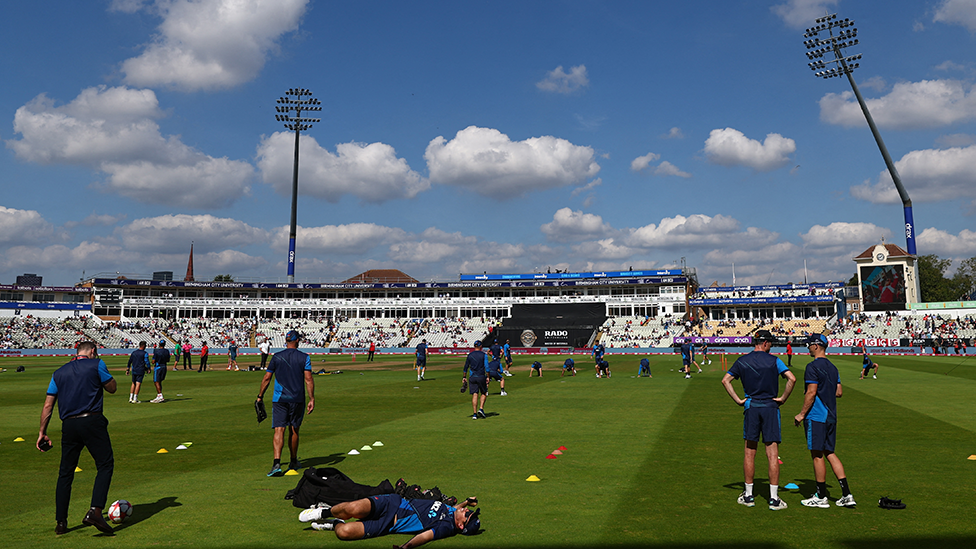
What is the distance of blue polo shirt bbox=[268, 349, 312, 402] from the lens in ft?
31.2

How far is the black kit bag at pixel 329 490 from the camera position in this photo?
22.8 feet

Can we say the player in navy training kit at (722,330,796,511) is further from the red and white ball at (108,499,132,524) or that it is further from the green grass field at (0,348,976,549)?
the red and white ball at (108,499,132,524)

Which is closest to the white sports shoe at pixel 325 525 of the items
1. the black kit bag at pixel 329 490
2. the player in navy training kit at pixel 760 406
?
the black kit bag at pixel 329 490

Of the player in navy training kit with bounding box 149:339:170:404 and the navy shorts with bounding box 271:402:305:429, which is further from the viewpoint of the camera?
the player in navy training kit with bounding box 149:339:170:404

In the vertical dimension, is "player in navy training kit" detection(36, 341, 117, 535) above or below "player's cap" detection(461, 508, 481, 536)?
above

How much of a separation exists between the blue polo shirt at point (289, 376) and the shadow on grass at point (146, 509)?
86.7 inches

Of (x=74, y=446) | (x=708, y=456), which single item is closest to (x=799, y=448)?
(x=708, y=456)

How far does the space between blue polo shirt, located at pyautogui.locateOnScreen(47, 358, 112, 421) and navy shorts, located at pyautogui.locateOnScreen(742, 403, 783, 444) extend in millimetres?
8112

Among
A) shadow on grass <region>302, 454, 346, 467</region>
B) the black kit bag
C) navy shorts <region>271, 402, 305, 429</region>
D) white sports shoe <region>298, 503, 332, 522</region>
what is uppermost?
navy shorts <region>271, 402, 305, 429</region>

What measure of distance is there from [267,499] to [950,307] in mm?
89049

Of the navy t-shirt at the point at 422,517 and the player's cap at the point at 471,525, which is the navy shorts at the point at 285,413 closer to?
the navy t-shirt at the point at 422,517

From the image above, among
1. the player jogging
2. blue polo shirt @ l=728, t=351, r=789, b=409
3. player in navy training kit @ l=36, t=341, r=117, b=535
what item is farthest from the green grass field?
the player jogging

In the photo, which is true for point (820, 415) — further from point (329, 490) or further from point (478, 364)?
point (478, 364)

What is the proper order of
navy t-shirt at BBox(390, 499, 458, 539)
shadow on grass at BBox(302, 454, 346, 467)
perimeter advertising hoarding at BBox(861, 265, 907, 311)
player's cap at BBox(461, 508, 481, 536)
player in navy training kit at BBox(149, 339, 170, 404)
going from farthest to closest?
1. perimeter advertising hoarding at BBox(861, 265, 907, 311)
2. player in navy training kit at BBox(149, 339, 170, 404)
3. shadow on grass at BBox(302, 454, 346, 467)
4. navy t-shirt at BBox(390, 499, 458, 539)
5. player's cap at BBox(461, 508, 481, 536)
